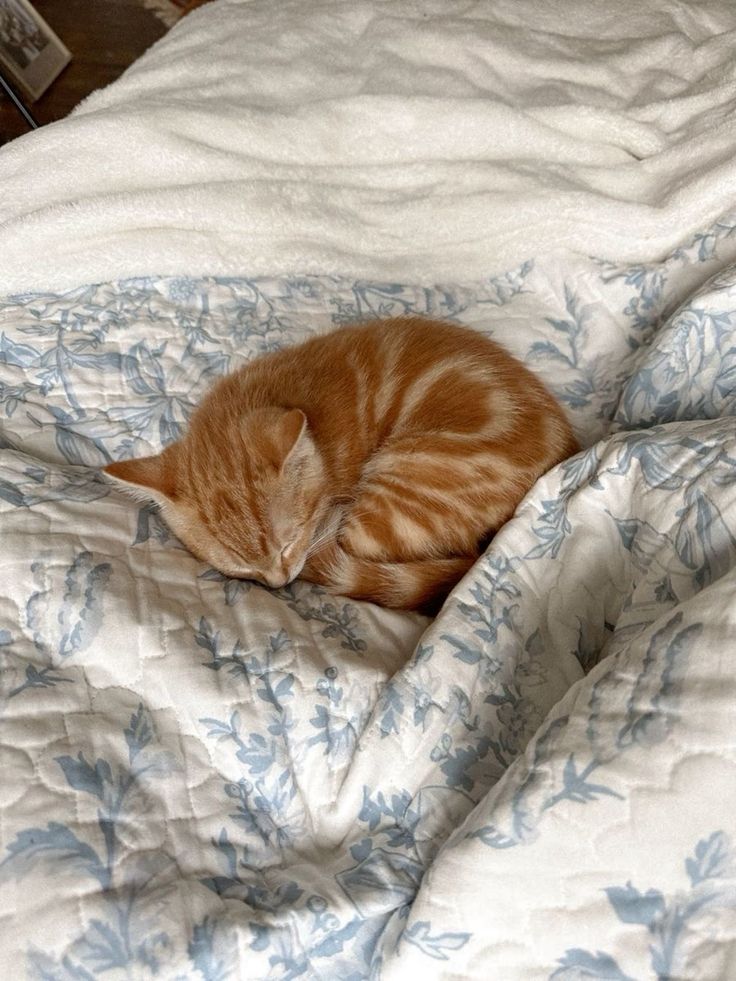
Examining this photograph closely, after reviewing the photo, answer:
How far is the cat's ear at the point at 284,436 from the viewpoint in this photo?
3.64 feet

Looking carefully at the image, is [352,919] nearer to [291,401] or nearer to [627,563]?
[627,563]

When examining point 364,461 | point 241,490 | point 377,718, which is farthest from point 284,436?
point 377,718

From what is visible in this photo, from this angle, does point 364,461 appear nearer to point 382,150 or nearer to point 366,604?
point 366,604

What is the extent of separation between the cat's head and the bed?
1.9 inches

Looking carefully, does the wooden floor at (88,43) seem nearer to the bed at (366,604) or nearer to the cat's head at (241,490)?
the bed at (366,604)

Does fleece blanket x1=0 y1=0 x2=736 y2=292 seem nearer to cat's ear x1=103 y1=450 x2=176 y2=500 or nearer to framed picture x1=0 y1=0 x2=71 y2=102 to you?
cat's ear x1=103 y1=450 x2=176 y2=500

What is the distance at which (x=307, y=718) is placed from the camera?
875 millimetres

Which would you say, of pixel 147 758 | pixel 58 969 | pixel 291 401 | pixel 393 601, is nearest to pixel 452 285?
pixel 291 401

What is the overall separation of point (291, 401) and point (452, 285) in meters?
0.41

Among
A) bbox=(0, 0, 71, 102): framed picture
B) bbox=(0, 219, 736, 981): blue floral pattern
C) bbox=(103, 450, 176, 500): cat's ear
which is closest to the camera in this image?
bbox=(0, 219, 736, 981): blue floral pattern

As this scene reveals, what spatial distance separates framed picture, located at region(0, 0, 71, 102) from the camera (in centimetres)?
279

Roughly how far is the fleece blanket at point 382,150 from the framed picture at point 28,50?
1.42m

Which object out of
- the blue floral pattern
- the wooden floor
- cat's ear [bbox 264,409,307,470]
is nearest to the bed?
the blue floral pattern

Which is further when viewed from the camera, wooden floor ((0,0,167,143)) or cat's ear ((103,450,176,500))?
wooden floor ((0,0,167,143))
